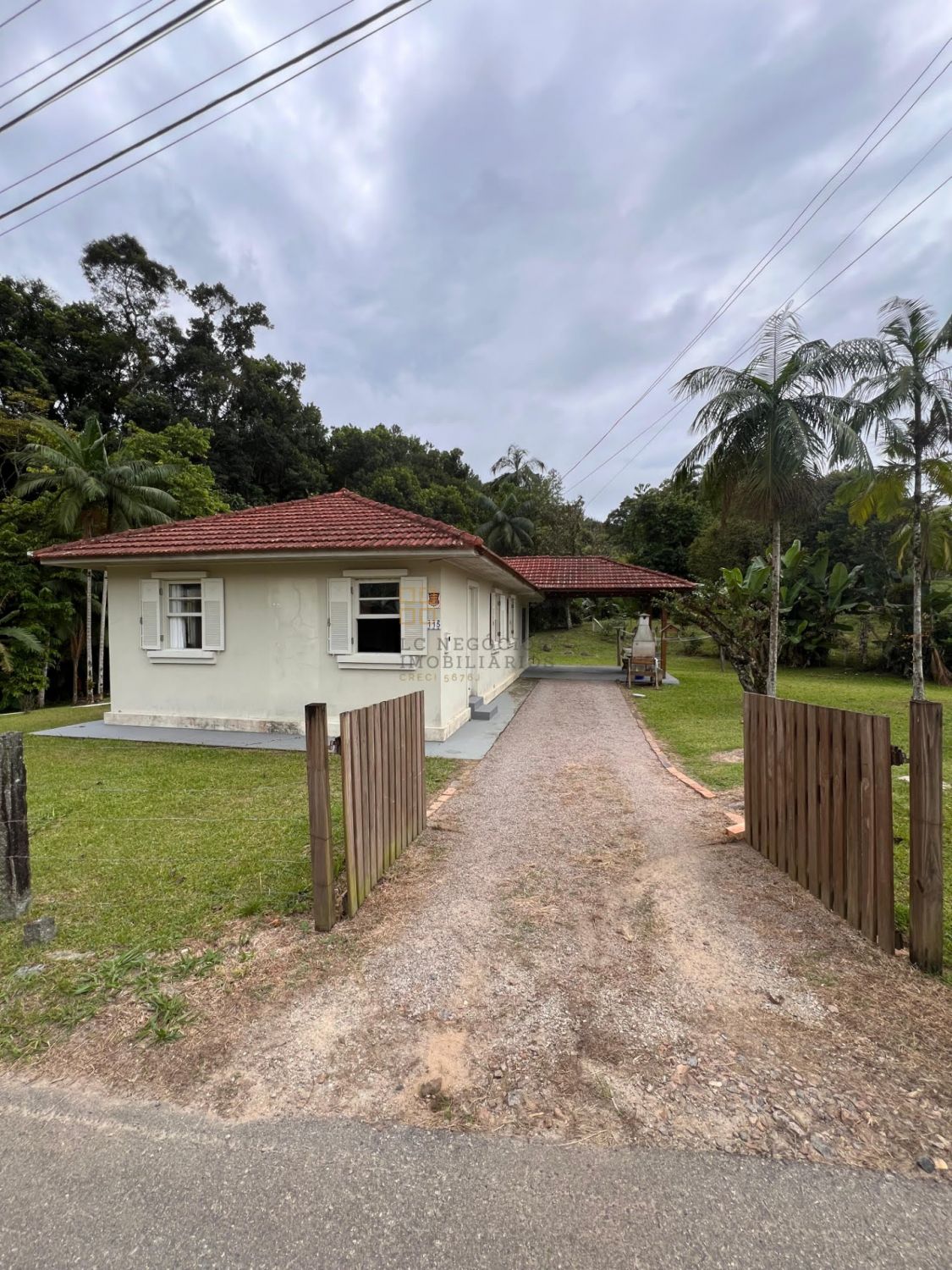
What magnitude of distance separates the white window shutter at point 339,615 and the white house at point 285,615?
2 cm

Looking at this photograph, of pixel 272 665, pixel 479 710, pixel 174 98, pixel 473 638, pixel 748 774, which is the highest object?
pixel 174 98

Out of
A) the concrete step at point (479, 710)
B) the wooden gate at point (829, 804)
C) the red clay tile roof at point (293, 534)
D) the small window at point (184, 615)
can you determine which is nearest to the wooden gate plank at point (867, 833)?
the wooden gate at point (829, 804)

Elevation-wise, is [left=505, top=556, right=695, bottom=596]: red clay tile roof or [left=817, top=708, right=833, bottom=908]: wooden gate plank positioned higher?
[left=505, top=556, right=695, bottom=596]: red clay tile roof

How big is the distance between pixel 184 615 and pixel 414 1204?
9414 mm

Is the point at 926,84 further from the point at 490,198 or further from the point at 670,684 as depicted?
the point at 670,684

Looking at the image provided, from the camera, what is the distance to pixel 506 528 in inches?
1416

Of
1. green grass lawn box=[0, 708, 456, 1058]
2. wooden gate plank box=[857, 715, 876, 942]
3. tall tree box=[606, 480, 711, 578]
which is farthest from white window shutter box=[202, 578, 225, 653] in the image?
tall tree box=[606, 480, 711, 578]

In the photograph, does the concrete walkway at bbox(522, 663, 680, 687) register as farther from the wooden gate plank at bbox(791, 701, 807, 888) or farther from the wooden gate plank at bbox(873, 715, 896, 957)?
the wooden gate plank at bbox(873, 715, 896, 957)

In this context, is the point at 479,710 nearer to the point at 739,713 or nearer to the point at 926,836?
the point at 739,713

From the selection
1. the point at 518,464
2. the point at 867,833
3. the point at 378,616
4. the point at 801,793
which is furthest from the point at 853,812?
the point at 518,464

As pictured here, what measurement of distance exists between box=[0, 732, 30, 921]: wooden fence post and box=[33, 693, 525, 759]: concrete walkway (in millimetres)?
4585

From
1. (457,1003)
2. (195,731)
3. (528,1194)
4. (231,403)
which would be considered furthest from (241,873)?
(231,403)

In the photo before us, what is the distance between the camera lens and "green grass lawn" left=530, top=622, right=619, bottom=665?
78.4ft

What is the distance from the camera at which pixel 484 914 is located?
364 cm
